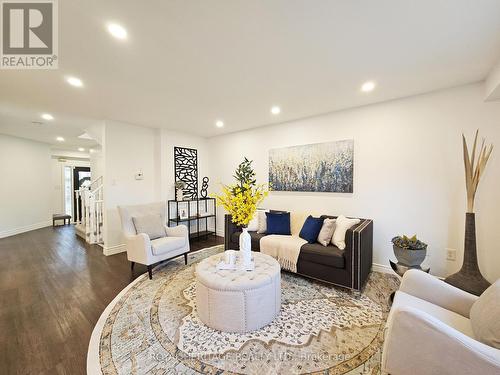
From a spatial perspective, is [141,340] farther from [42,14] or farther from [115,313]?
[42,14]

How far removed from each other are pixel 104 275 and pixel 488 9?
478cm

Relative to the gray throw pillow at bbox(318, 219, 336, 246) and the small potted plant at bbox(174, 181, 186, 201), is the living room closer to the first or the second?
the gray throw pillow at bbox(318, 219, 336, 246)

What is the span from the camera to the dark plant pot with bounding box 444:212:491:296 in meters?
2.12

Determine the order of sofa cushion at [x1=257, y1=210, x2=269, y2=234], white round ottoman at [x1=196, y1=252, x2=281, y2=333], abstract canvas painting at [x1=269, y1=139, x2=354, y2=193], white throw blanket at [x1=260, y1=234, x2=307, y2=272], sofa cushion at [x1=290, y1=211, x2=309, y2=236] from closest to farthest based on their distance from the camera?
white round ottoman at [x1=196, y1=252, x2=281, y2=333]
white throw blanket at [x1=260, y1=234, x2=307, y2=272]
abstract canvas painting at [x1=269, y1=139, x2=354, y2=193]
sofa cushion at [x1=290, y1=211, x2=309, y2=236]
sofa cushion at [x1=257, y1=210, x2=269, y2=234]

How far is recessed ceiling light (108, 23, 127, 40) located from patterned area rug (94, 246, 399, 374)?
251 cm

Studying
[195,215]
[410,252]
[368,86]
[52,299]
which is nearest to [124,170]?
[195,215]

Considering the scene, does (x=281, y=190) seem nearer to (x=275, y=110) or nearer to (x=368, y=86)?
(x=275, y=110)

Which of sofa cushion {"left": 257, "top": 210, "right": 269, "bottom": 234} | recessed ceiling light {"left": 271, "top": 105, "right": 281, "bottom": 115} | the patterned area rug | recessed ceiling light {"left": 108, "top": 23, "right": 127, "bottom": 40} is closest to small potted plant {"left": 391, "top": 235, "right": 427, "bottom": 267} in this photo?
the patterned area rug

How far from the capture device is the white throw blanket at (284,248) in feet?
9.15

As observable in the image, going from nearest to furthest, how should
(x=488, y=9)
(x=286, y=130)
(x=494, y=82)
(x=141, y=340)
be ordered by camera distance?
(x=488, y=9) < (x=141, y=340) < (x=494, y=82) < (x=286, y=130)

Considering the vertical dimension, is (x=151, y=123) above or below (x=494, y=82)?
above

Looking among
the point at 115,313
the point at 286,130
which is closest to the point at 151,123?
the point at 286,130

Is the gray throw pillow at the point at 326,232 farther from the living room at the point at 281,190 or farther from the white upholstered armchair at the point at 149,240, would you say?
the white upholstered armchair at the point at 149,240

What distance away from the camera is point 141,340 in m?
1.71
